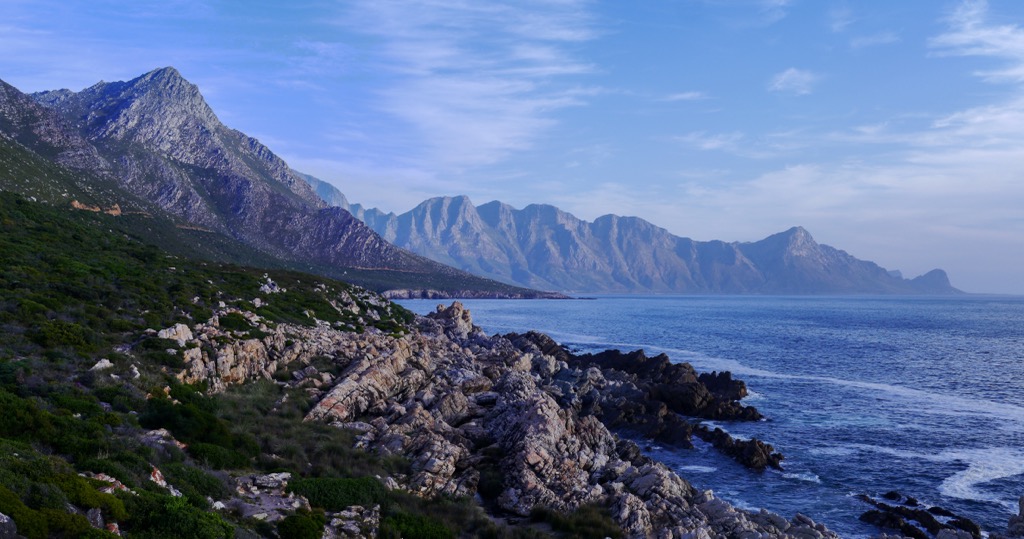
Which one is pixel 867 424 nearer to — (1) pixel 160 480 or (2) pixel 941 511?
(2) pixel 941 511

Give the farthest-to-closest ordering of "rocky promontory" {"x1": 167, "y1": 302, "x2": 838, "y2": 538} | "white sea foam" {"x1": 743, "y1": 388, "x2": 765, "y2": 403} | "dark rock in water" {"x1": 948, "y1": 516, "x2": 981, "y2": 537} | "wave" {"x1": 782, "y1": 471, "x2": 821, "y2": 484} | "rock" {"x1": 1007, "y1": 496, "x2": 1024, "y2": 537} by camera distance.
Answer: "white sea foam" {"x1": 743, "y1": 388, "x2": 765, "y2": 403}, "wave" {"x1": 782, "y1": 471, "x2": 821, "y2": 484}, "dark rock in water" {"x1": 948, "y1": 516, "x2": 981, "y2": 537}, "rock" {"x1": 1007, "y1": 496, "x2": 1024, "y2": 537}, "rocky promontory" {"x1": 167, "y1": 302, "x2": 838, "y2": 538}

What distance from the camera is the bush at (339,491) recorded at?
22.2 m

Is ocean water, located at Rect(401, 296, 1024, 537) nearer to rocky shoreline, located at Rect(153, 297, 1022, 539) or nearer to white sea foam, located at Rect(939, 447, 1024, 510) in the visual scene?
white sea foam, located at Rect(939, 447, 1024, 510)

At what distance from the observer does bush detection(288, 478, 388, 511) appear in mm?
22156

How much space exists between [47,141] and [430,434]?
17895 cm

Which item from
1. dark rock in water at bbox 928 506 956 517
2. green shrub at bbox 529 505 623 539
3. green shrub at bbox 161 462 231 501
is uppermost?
green shrub at bbox 161 462 231 501

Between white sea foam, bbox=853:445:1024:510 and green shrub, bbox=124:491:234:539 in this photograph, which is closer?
green shrub, bbox=124:491:234:539

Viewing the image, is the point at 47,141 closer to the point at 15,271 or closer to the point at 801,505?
the point at 15,271

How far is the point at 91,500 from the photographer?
14.9 metres

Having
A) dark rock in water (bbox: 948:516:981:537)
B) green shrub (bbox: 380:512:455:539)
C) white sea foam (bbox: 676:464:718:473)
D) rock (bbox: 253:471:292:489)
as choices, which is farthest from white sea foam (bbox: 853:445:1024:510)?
rock (bbox: 253:471:292:489)

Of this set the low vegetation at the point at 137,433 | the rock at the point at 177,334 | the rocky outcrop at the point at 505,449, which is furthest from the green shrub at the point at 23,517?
the rock at the point at 177,334

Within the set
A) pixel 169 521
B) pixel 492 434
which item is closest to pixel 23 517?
pixel 169 521

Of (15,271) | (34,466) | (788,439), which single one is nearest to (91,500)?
(34,466)

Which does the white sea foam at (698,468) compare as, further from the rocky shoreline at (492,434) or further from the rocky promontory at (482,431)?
the rocky promontory at (482,431)
